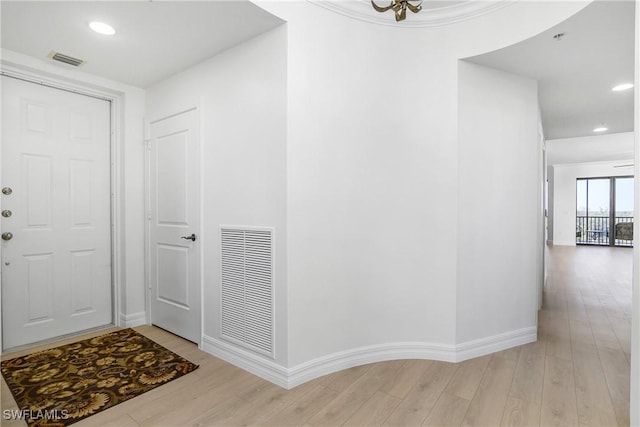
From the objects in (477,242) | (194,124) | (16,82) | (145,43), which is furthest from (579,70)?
(16,82)

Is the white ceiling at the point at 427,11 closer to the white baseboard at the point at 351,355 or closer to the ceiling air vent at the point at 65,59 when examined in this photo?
the ceiling air vent at the point at 65,59

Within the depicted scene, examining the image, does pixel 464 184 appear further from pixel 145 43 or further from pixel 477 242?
pixel 145 43

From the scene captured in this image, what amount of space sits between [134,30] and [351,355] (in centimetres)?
286

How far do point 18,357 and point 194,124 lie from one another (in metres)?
2.36

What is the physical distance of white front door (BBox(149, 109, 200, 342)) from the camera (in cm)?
296

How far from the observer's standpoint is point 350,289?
2.58 m

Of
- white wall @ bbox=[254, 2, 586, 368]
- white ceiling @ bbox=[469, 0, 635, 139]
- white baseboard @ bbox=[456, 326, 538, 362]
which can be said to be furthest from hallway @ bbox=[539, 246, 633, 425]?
white ceiling @ bbox=[469, 0, 635, 139]

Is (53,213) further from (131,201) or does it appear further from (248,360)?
(248,360)

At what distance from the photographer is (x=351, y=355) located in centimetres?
256

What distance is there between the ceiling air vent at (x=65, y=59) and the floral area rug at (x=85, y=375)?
245cm

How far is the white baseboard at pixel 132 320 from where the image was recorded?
3.39m

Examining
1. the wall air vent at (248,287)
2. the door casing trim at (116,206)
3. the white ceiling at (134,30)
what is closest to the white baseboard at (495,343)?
the wall air vent at (248,287)

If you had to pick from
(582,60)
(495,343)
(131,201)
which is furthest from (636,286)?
(131,201)

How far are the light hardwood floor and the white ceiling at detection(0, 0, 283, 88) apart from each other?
2.47 metres
